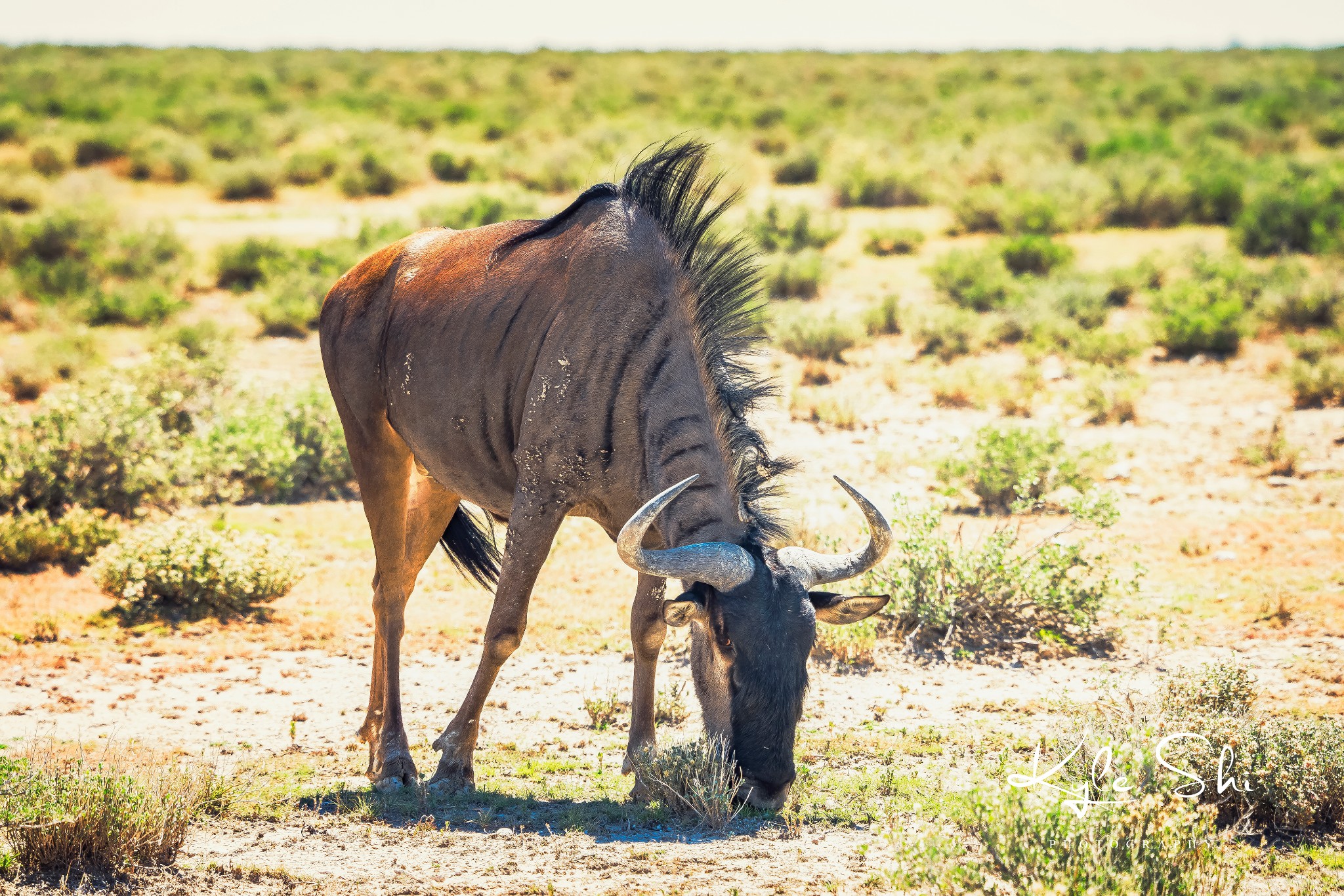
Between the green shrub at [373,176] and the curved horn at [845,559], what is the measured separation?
78.0ft

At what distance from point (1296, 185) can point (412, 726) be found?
2046 centimetres

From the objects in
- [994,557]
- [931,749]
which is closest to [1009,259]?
[994,557]

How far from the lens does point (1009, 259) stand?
18984mm

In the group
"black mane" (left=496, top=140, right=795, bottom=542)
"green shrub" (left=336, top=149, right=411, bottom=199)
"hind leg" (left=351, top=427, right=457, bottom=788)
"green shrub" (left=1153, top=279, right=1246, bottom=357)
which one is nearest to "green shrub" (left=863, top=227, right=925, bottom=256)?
"green shrub" (left=1153, top=279, right=1246, bottom=357)

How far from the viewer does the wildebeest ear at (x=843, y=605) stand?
4770mm

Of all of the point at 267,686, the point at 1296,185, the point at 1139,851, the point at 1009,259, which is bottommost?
the point at 267,686

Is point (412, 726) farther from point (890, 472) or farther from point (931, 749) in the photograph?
point (890, 472)

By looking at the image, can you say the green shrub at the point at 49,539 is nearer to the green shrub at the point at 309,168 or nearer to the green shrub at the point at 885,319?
the green shrub at the point at 885,319

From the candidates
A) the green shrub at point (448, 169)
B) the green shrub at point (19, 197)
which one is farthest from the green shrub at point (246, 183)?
the green shrub at point (448, 169)

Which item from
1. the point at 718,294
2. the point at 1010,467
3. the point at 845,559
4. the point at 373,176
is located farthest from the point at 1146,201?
the point at 845,559

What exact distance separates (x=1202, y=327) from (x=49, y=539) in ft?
42.5

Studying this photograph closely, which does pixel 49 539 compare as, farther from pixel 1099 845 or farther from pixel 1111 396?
pixel 1111 396

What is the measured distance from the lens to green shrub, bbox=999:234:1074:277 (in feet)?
61.4

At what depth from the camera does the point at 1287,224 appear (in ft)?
63.3
